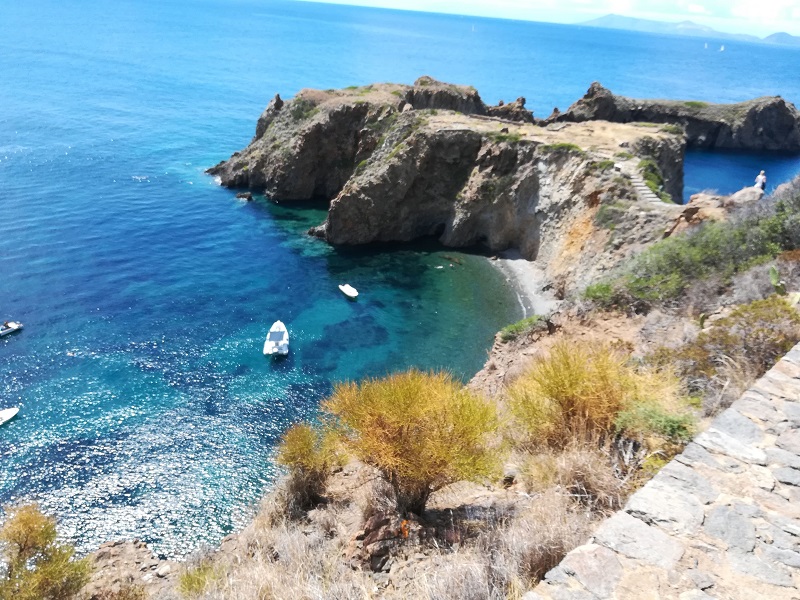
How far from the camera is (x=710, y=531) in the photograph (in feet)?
18.3

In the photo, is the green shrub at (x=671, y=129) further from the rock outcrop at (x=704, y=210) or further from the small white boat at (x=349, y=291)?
the small white boat at (x=349, y=291)

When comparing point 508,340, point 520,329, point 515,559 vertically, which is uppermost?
point 515,559

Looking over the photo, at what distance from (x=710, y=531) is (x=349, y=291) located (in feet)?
98.6

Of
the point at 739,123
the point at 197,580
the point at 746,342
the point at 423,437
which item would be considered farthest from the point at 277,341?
the point at 739,123

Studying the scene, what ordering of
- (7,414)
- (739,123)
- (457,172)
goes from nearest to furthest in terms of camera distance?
(7,414)
(457,172)
(739,123)

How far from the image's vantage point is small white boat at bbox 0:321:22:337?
2716 centimetres

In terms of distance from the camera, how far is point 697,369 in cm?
1093

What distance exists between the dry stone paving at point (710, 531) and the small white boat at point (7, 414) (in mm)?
24953

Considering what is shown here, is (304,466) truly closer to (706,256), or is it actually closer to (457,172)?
(706,256)

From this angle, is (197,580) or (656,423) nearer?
(656,423)

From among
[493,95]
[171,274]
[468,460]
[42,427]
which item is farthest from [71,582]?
[493,95]

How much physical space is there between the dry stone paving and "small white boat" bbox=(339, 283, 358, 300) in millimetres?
28483

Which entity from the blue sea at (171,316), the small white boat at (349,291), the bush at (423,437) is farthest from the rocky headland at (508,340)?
the small white boat at (349,291)

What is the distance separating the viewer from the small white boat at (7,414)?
71.7 ft
